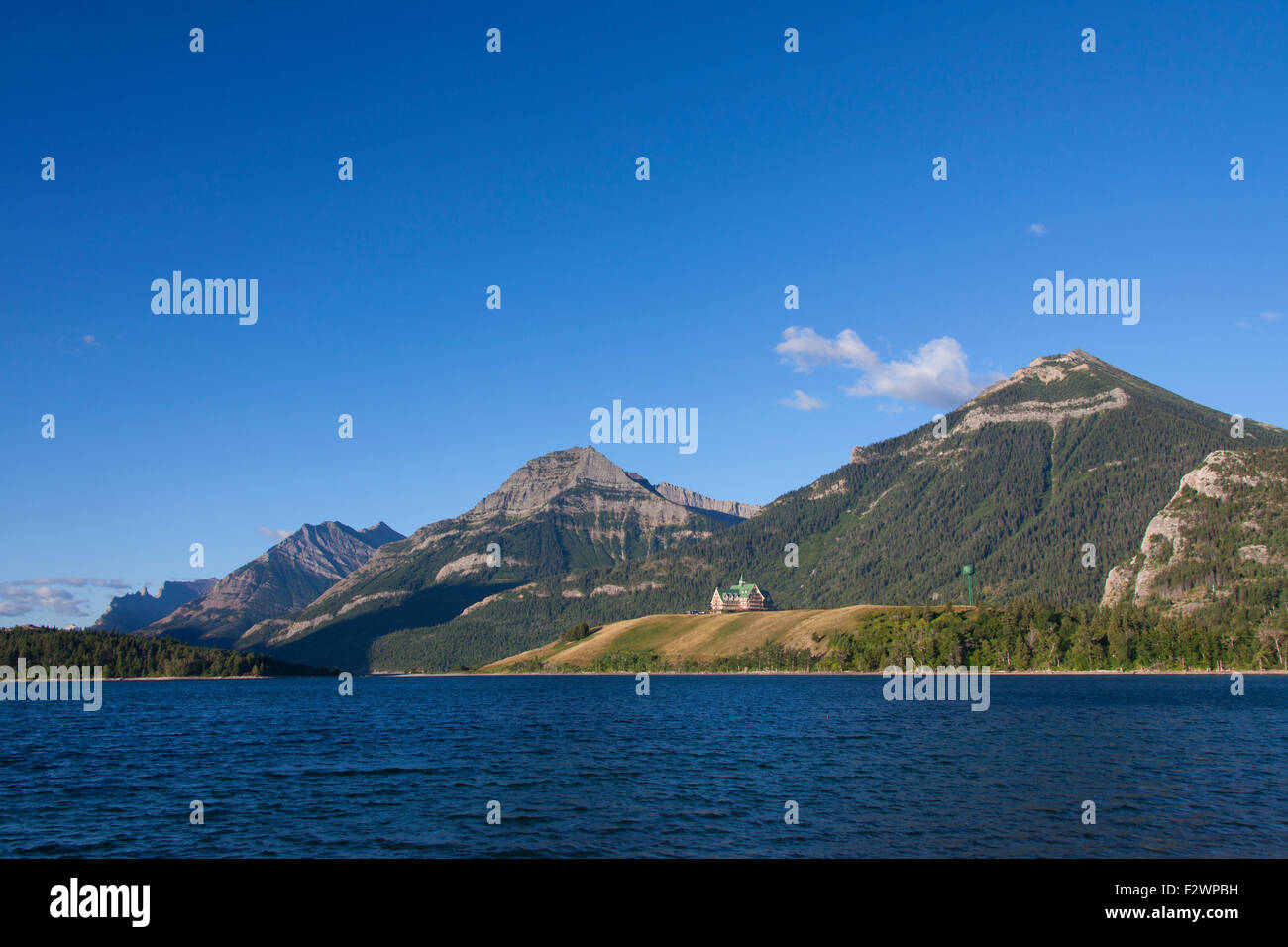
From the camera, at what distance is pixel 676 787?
234 ft

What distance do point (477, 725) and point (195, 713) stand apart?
3093 inches

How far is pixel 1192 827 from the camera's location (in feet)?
174

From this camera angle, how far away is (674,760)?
8775 cm

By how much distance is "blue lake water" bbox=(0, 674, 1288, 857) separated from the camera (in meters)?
51.7

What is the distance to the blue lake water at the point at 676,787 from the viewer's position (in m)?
51.7

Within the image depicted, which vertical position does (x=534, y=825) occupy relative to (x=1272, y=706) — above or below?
above
